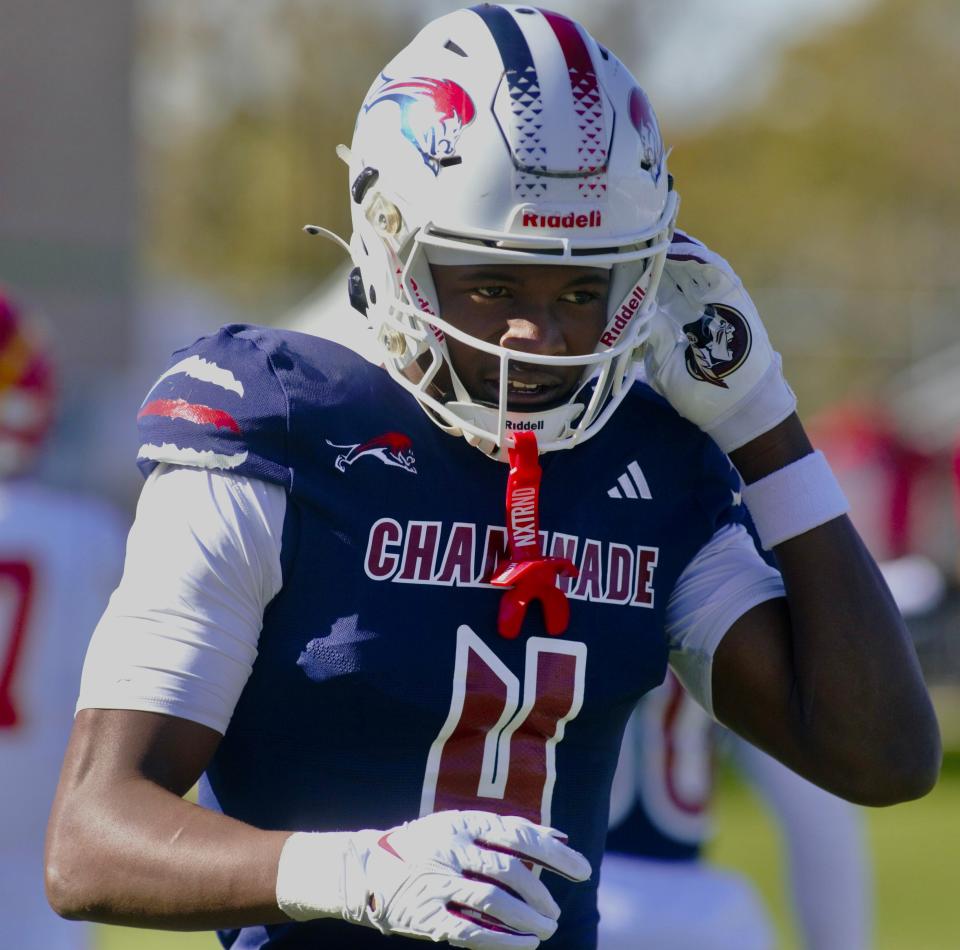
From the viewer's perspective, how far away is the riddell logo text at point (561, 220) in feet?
7.54

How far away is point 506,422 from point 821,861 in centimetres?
184

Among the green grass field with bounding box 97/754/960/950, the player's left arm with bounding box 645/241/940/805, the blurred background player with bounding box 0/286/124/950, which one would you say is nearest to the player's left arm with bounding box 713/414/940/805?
the player's left arm with bounding box 645/241/940/805

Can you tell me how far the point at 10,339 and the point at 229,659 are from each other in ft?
9.75

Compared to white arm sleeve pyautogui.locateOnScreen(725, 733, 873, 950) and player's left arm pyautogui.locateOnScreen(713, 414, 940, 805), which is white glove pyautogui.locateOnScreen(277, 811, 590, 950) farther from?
white arm sleeve pyautogui.locateOnScreen(725, 733, 873, 950)

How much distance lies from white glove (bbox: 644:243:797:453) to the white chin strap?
0.86 ft

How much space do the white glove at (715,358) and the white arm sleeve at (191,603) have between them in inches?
25.5

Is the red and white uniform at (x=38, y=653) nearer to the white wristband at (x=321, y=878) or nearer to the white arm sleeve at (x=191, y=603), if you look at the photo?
the white arm sleeve at (x=191, y=603)

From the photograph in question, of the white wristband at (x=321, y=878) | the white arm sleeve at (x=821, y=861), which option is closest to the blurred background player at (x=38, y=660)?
the white arm sleeve at (x=821, y=861)

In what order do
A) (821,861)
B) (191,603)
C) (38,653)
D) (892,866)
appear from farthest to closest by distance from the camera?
(892,866) → (38,653) → (821,861) → (191,603)

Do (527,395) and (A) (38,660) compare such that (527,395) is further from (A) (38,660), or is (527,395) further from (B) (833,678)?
(A) (38,660)

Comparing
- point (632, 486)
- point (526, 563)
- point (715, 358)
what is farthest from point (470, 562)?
point (715, 358)

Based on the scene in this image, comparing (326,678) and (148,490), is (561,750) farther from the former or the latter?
(148,490)

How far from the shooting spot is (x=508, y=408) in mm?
2281

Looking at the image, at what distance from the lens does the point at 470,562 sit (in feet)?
7.39
